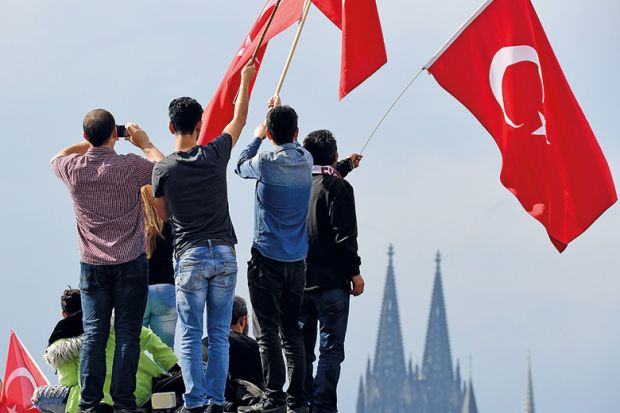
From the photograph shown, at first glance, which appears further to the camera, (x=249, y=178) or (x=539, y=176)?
(x=539, y=176)

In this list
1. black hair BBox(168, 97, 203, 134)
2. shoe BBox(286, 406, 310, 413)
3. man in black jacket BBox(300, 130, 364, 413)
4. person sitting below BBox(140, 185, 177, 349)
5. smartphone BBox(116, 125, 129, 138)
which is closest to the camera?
black hair BBox(168, 97, 203, 134)

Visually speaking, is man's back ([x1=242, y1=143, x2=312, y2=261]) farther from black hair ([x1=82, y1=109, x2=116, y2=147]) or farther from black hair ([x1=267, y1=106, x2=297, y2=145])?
black hair ([x1=82, y1=109, x2=116, y2=147])

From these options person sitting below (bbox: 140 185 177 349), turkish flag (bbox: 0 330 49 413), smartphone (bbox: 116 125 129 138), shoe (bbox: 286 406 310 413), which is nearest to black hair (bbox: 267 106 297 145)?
smartphone (bbox: 116 125 129 138)

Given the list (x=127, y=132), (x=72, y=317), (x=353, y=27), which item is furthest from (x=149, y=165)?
(x=353, y=27)

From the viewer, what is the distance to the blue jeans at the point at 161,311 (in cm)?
1738

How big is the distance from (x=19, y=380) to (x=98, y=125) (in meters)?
7.90

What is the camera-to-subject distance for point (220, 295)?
15.6 m

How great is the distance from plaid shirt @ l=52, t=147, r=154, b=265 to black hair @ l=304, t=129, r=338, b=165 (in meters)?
1.74

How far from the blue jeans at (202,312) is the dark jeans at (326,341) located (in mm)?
1338

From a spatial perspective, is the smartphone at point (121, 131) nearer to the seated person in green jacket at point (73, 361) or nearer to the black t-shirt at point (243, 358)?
the seated person in green jacket at point (73, 361)

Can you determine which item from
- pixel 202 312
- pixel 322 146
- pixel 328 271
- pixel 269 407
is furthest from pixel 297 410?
pixel 322 146

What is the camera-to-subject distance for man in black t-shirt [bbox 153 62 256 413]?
50.6 feet

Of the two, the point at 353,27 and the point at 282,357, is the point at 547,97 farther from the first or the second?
the point at 282,357

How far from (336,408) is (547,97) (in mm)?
4952
